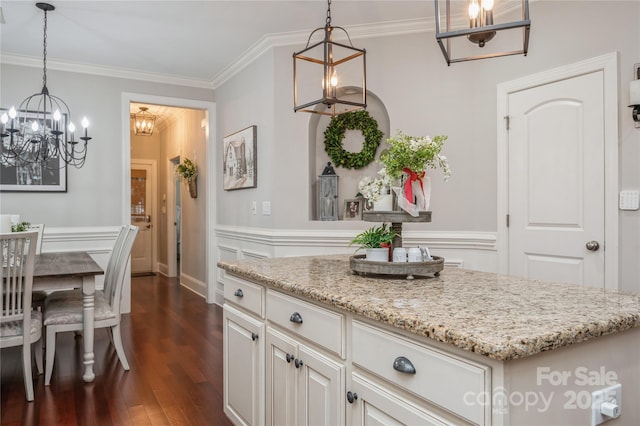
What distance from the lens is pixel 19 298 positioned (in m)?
2.66

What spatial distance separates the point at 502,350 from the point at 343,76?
3394 mm

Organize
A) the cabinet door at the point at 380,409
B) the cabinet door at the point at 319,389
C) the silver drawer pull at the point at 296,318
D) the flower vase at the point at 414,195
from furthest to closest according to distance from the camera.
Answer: the flower vase at the point at 414,195 → the silver drawer pull at the point at 296,318 → the cabinet door at the point at 319,389 → the cabinet door at the point at 380,409

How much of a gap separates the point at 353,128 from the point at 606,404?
3.26 m

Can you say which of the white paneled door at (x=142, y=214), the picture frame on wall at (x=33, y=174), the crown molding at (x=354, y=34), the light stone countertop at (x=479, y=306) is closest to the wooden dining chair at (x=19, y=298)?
the light stone countertop at (x=479, y=306)

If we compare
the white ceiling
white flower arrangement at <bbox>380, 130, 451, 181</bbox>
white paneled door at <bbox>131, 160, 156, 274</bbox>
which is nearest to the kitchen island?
white flower arrangement at <bbox>380, 130, 451, 181</bbox>

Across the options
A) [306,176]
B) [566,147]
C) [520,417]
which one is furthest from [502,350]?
[306,176]

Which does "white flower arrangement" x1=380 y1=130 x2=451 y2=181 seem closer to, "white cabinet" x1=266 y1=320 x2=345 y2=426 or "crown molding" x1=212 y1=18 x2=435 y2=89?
"white cabinet" x1=266 y1=320 x2=345 y2=426

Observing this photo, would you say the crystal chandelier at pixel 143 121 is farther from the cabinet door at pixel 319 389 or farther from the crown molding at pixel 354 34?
the cabinet door at pixel 319 389

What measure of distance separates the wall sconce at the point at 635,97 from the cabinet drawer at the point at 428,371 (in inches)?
89.8

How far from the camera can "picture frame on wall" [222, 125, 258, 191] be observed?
4.47 metres

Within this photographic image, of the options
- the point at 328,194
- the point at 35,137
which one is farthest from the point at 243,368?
the point at 35,137

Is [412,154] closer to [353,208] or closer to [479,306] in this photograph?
[479,306]

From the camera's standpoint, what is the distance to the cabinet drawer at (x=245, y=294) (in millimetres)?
2020

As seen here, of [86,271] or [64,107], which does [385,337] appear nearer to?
[86,271]
